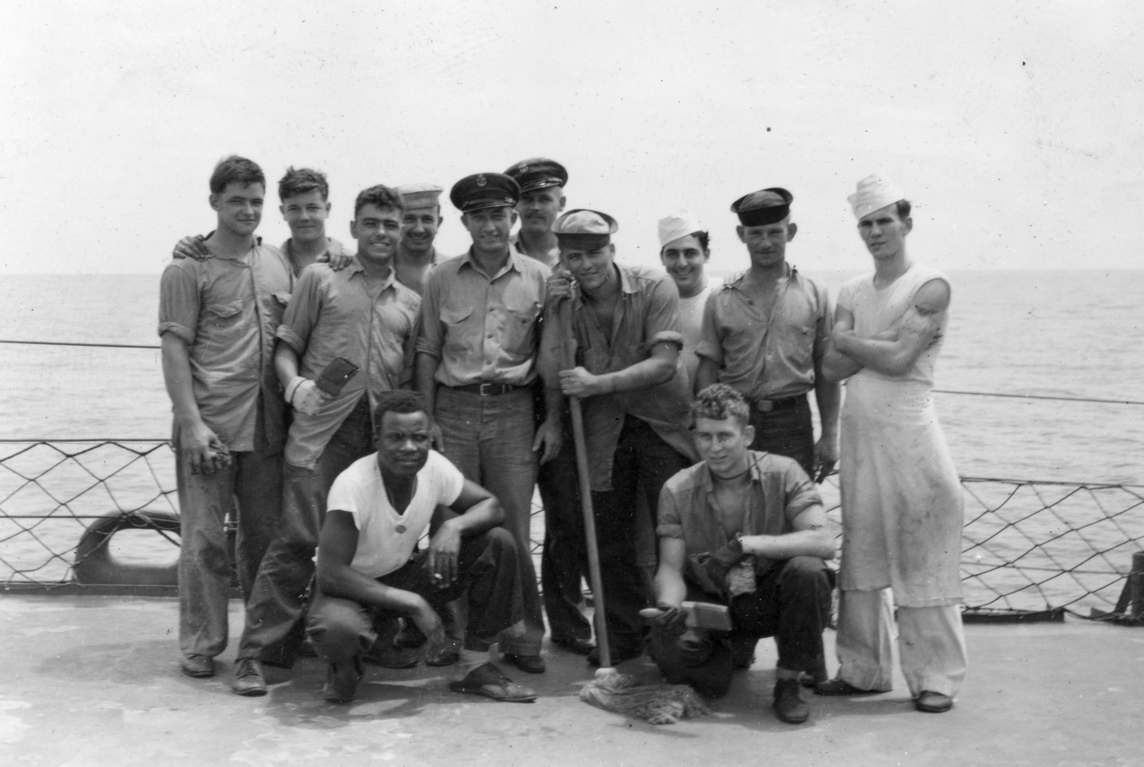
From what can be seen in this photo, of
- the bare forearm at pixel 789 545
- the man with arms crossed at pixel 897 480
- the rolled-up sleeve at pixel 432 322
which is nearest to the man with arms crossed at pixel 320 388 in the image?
the rolled-up sleeve at pixel 432 322

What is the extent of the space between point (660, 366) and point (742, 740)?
1311mm

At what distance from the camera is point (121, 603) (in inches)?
196

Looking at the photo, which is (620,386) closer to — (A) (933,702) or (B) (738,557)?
(B) (738,557)

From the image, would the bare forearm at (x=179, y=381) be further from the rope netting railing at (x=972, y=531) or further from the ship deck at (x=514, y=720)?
the rope netting railing at (x=972, y=531)

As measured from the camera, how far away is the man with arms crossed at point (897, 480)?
12.5 feet

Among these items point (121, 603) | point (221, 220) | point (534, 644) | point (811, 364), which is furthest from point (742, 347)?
point (121, 603)

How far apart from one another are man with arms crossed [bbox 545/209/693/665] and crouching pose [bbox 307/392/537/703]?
513 mm

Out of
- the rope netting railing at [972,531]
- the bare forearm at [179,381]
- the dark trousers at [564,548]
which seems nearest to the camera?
the bare forearm at [179,381]

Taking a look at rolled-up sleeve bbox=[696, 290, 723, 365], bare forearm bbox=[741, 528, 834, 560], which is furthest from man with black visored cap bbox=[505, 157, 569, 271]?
bare forearm bbox=[741, 528, 834, 560]

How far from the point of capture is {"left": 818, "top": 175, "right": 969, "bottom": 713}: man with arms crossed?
380 cm

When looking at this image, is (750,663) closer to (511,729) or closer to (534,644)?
(534,644)

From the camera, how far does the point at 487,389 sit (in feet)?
13.6

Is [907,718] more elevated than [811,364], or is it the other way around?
[811,364]

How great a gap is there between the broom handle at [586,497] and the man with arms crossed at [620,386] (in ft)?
0.08
